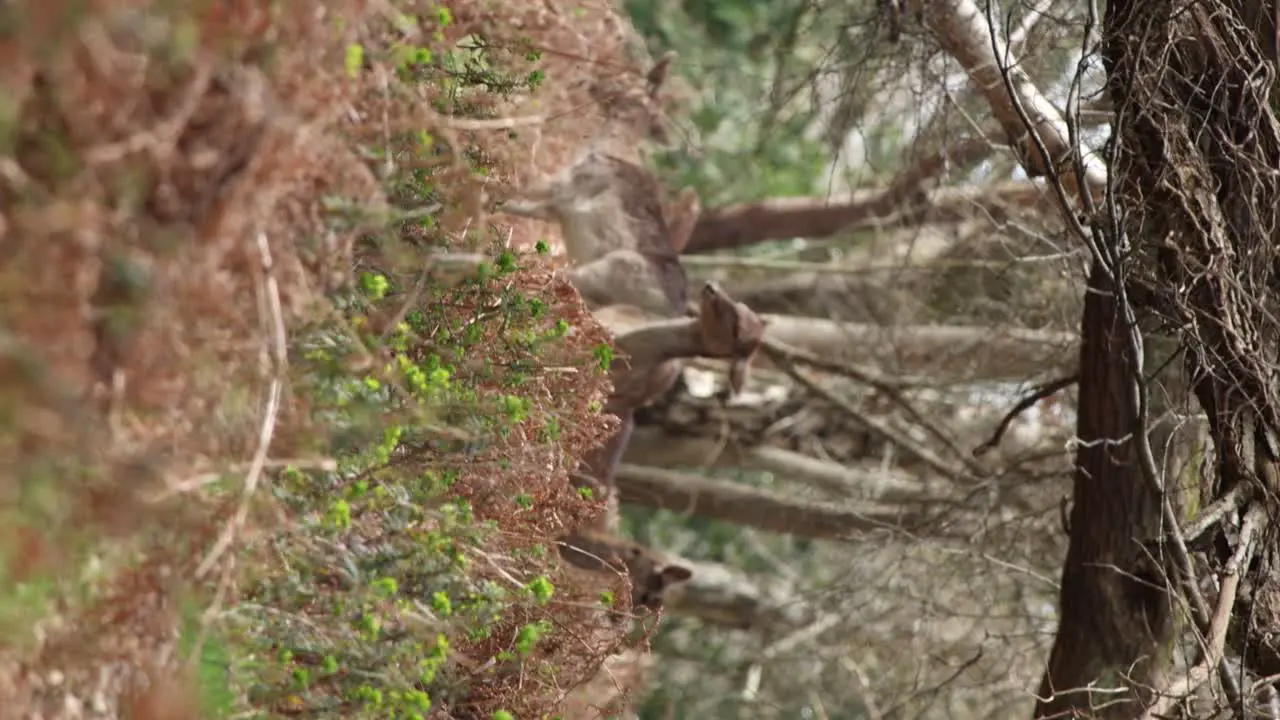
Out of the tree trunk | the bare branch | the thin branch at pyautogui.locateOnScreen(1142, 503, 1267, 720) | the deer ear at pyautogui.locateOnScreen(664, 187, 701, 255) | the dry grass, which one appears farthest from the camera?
the bare branch

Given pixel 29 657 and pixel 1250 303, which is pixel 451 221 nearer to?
pixel 29 657

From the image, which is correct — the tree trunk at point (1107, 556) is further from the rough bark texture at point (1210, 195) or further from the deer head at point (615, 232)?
the deer head at point (615, 232)

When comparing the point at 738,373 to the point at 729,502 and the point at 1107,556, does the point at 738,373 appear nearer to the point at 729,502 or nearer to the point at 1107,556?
the point at 1107,556

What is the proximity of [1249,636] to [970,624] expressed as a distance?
2.73m

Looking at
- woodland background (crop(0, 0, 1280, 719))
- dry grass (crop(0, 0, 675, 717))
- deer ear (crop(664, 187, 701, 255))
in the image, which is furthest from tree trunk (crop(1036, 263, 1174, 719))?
deer ear (crop(664, 187, 701, 255))

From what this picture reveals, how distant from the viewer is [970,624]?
18.4 feet

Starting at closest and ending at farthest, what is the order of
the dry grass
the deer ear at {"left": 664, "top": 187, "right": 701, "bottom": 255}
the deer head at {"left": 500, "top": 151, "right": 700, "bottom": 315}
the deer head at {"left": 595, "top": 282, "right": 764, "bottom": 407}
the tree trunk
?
1. the dry grass
2. the tree trunk
3. the deer head at {"left": 595, "top": 282, "right": 764, "bottom": 407}
4. the deer head at {"left": 500, "top": 151, "right": 700, "bottom": 315}
5. the deer ear at {"left": 664, "top": 187, "right": 701, "bottom": 255}

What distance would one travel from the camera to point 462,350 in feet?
8.18

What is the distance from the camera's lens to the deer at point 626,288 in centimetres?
376

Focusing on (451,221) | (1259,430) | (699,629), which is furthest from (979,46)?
(699,629)

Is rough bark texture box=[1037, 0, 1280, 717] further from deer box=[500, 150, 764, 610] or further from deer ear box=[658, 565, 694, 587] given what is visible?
deer ear box=[658, 565, 694, 587]

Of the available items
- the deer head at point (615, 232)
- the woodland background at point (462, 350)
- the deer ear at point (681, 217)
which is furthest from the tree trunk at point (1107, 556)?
the deer ear at point (681, 217)

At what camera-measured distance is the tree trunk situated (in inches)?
123

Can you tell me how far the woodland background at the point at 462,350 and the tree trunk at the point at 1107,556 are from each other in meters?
0.01
